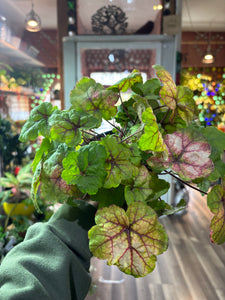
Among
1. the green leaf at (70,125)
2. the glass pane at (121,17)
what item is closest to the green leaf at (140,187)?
the green leaf at (70,125)

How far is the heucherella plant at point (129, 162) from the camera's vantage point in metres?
0.32

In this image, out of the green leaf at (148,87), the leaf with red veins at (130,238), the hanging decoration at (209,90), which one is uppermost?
the hanging decoration at (209,90)

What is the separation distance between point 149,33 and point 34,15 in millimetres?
1229

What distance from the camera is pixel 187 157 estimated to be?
0.35 metres

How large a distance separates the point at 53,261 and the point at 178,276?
1453 mm

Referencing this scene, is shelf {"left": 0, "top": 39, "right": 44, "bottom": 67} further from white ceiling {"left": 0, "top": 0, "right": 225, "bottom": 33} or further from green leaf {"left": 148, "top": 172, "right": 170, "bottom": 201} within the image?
green leaf {"left": 148, "top": 172, "right": 170, "bottom": 201}

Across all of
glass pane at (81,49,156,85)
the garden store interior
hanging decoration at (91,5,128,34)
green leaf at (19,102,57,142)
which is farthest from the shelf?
green leaf at (19,102,57,142)

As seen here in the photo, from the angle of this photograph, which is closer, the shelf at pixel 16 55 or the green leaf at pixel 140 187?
the green leaf at pixel 140 187

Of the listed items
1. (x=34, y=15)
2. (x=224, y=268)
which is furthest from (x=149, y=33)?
(x=224, y=268)

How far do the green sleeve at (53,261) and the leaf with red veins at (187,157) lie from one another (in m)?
0.20

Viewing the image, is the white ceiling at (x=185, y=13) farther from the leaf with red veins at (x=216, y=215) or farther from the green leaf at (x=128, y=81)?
the leaf with red veins at (x=216, y=215)

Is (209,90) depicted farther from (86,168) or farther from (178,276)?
(86,168)

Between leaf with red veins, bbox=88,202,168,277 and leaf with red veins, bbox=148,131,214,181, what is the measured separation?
7 centimetres

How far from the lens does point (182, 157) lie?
1.15 ft
